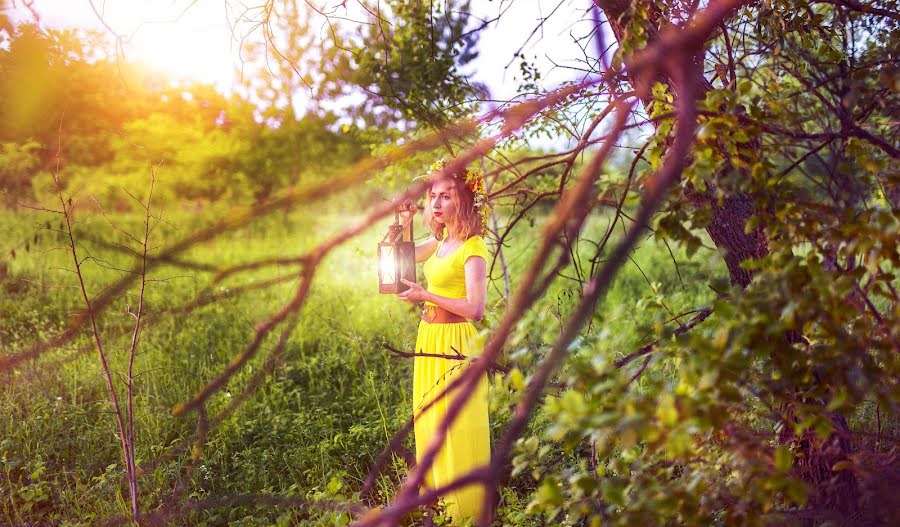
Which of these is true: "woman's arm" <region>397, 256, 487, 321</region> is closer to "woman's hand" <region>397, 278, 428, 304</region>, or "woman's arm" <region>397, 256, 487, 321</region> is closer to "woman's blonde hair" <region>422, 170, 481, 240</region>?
"woman's hand" <region>397, 278, 428, 304</region>

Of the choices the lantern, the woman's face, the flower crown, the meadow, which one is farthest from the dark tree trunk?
the lantern

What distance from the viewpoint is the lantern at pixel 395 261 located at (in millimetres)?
2975

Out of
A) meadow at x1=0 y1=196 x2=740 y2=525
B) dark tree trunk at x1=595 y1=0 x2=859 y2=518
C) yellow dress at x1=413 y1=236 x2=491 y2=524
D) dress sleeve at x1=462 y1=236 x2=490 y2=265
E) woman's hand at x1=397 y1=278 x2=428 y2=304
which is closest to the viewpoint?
dark tree trunk at x1=595 y1=0 x2=859 y2=518

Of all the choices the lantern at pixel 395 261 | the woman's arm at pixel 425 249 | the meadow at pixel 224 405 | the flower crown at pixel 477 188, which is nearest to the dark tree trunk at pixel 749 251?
the meadow at pixel 224 405

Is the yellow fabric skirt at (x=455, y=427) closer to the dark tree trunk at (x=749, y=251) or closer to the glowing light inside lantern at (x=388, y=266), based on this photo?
the glowing light inside lantern at (x=388, y=266)

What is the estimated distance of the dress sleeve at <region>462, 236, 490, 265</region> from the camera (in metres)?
3.09

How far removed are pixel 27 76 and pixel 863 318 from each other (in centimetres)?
387

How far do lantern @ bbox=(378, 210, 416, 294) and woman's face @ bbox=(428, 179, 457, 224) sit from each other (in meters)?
0.25

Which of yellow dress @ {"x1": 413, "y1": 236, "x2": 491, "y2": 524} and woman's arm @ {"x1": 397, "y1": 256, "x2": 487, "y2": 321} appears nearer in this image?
woman's arm @ {"x1": 397, "y1": 256, "x2": 487, "y2": 321}

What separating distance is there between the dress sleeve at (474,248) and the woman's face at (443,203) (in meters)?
0.18

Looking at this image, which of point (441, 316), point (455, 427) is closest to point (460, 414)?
point (455, 427)

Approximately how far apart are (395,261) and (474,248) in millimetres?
388

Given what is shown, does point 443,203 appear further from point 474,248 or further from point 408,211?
point 474,248

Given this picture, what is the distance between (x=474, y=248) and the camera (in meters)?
3.10
